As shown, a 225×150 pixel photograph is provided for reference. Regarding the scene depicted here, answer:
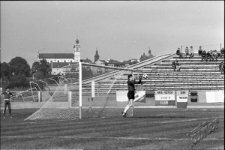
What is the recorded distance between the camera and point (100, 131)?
14.3 metres

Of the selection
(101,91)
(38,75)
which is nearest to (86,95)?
(38,75)

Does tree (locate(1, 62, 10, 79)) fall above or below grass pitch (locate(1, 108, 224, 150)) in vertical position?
above

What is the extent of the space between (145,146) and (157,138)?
1.40 metres

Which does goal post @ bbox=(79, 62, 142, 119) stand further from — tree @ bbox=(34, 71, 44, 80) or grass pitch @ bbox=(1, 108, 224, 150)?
grass pitch @ bbox=(1, 108, 224, 150)

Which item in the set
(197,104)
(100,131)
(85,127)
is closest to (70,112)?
(85,127)

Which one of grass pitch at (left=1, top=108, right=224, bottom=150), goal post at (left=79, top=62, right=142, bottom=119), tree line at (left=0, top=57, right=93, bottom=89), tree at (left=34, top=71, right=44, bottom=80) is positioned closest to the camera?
grass pitch at (left=1, top=108, right=224, bottom=150)

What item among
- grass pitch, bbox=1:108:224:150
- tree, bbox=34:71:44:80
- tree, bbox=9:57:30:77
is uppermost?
tree, bbox=9:57:30:77

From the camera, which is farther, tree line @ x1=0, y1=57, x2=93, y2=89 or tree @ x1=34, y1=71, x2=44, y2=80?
tree @ x1=34, y1=71, x2=44, y2=80

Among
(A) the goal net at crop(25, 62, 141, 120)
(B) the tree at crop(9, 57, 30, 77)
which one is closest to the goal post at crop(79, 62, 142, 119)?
(A) the goal net at crop(25, 62, 141, 120)

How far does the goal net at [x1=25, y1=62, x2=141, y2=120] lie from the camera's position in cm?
2109

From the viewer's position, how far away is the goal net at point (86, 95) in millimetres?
21094

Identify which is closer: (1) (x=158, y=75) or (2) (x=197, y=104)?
(1) (x=158, y=75)

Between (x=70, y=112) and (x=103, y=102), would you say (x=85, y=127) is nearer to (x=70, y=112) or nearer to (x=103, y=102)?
(x=70, y=112)

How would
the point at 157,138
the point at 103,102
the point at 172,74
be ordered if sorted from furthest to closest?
1. the point at 103,102
2. the point at 172,74
3. the point at 157,138
